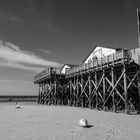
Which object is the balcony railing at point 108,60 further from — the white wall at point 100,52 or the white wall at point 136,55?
the white wall at point 100,52

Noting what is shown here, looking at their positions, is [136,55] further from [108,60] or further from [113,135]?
[113,135]

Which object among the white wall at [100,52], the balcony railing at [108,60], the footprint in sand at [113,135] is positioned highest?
the white wall at [100,52]

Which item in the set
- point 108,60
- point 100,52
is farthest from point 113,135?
point 100,52

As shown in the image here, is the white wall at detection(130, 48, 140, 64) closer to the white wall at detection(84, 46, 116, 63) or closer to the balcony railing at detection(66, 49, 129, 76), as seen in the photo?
the balcony railing at detection(66, 49, 129, 76)

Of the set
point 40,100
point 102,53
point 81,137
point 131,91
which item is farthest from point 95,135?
point 40,100

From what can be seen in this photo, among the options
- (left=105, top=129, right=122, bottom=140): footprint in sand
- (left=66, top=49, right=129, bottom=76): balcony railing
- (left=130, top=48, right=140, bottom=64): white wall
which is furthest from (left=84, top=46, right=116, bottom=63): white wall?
(left=105, top=129, right=122, bottom=140): footprint in sand

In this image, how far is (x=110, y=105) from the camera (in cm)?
2234

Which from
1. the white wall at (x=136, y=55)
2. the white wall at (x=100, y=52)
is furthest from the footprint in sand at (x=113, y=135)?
the white wall at (x=100, y=52)

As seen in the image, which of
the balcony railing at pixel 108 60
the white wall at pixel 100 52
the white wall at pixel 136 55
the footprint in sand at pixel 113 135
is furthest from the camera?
the white wall at pixel 100 52

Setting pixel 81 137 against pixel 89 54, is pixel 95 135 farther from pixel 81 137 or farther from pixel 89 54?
pixel 89 54

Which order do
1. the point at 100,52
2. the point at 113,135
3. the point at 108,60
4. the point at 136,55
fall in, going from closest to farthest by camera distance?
the point at 113,135 → the point at 136,55 → the point at 108,60 → the point at 100,52

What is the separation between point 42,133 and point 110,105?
1483 centimetres

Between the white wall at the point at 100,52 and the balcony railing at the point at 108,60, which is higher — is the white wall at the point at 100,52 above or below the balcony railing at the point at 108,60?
above

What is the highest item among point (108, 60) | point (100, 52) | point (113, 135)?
point (100, 52)
